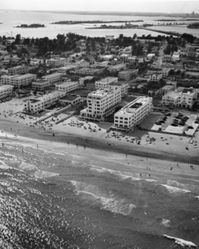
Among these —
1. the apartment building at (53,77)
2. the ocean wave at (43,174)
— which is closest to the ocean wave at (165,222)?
the ocean wave at (43,174)

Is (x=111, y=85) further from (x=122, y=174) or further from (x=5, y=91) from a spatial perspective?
(x=122, y=174)

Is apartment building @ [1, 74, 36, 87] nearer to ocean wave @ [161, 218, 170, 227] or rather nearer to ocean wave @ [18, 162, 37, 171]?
ocean wave @ [18, 162, 37, 171]

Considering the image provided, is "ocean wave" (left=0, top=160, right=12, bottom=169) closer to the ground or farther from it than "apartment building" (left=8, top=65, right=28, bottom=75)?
closer to the ground

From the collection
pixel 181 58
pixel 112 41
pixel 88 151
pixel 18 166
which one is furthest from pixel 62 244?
pixel 112 41

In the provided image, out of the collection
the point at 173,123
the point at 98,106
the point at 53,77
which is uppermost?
the point at 53,77

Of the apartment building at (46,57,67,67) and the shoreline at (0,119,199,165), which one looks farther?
the apartment building at (46,57,67,67)

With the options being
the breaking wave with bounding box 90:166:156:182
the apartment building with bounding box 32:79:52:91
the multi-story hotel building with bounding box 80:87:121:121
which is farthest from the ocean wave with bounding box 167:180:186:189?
the apartment building with bounding box 32:79:52:91

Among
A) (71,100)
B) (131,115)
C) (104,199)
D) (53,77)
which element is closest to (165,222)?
(104,199)
